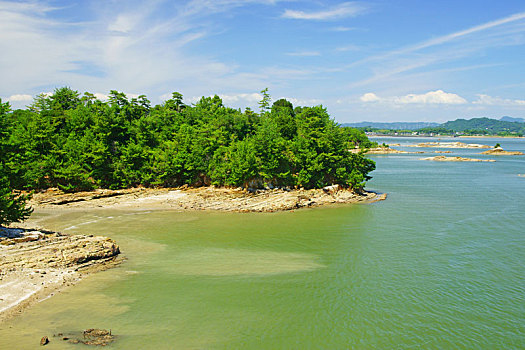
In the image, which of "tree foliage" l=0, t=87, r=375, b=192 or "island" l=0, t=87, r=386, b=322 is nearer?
"island" l=0, t=87, r=386, b=322

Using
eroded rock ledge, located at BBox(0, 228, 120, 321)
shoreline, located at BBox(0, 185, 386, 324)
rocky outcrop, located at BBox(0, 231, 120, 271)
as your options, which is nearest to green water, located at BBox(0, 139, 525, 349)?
eroded rock ledge, located at BBox(0, 228, 120, 321)

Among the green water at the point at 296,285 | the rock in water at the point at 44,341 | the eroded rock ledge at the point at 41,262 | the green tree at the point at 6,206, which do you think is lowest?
the green water at the point at 296,285

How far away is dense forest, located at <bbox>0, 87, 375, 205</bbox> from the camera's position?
45.1 m

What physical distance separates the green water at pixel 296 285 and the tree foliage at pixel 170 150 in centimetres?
978

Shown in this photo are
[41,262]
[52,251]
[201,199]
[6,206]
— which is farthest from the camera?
[201,199]

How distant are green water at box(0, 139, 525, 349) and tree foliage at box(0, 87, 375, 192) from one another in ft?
32.1

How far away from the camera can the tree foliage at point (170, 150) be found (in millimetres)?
45062

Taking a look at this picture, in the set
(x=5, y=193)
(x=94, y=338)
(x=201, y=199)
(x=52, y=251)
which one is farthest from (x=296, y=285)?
(x=201, y=199)

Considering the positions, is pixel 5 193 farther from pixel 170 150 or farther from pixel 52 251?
pixel 170 150

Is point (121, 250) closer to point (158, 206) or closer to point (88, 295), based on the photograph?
point (88, 295)

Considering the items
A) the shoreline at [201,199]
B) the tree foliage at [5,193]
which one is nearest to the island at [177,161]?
the shoreline at [201,199]

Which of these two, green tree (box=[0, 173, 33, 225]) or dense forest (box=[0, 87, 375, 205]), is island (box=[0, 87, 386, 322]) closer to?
dense forest (box=[0, 87, 375, 205])

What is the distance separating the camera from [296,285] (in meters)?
20.8

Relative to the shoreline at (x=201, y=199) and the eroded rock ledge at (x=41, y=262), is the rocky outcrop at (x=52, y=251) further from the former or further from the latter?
the shoreline at (x=201, y=199)
